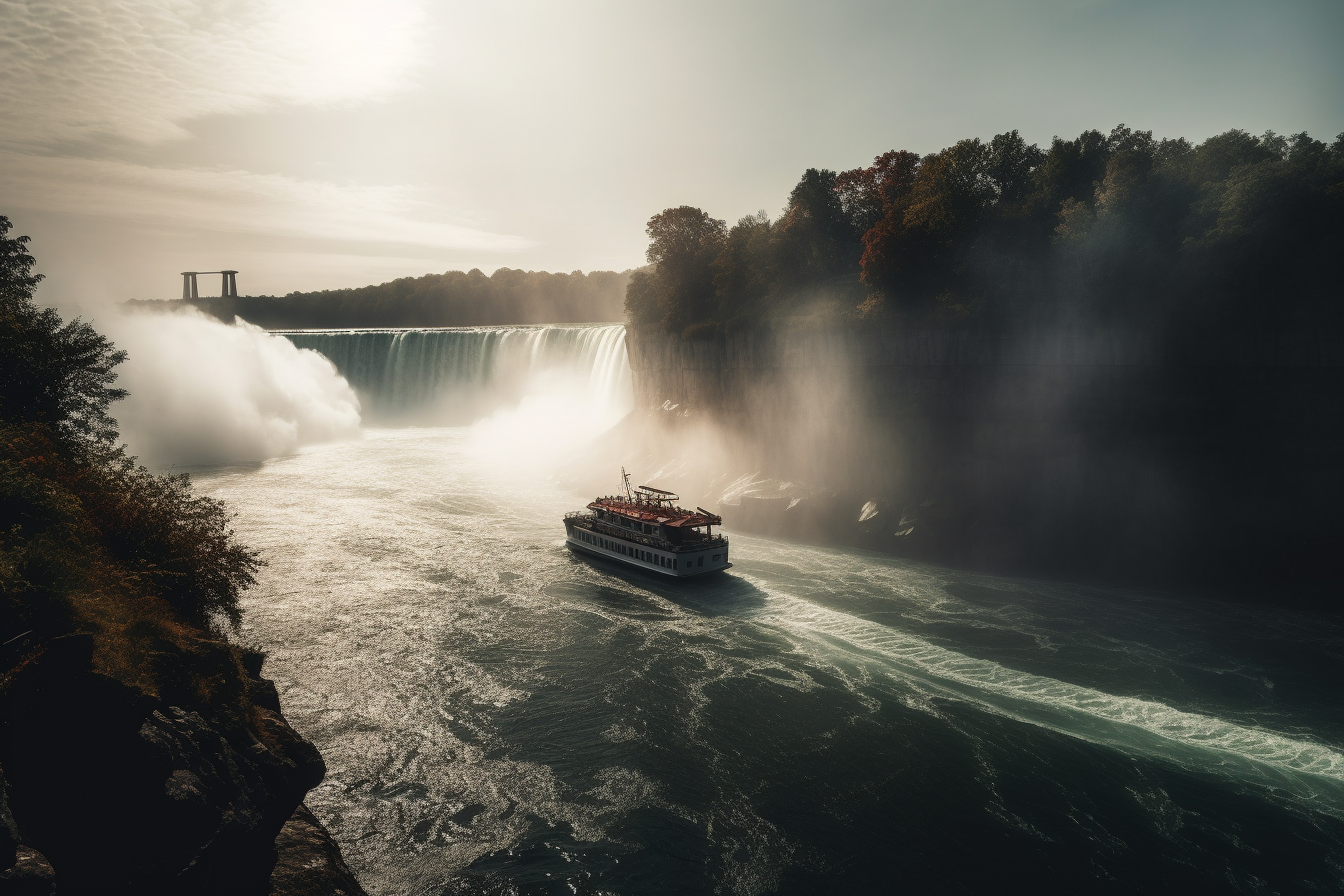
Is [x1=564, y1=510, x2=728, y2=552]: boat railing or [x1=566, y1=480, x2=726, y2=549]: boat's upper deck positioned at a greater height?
[x1=566, y1=480, x2=726, y2=549]: boat's upper deck

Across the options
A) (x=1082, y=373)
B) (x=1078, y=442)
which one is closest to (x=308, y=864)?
(x=1078, y=442)

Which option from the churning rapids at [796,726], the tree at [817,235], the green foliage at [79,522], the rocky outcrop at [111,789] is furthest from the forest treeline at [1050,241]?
the rocky outcrop at [111,789]

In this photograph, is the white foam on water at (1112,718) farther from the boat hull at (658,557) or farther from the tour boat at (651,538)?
the tour boat at (651,538)

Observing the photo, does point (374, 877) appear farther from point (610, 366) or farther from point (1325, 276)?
point (610, 366)

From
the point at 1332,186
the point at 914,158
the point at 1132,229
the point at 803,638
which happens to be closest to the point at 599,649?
the point at 803,638

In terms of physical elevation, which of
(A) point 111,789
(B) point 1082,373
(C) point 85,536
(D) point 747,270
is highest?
(D) point 747,270

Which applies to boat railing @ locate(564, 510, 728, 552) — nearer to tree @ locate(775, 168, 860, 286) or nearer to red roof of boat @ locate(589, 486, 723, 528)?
red roof of boat @ locate(589, 486, 723, 528)

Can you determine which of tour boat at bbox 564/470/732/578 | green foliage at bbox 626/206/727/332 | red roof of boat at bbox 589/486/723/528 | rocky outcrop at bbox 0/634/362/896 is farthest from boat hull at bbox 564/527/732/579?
green foliage at bbox 626/206/727/332

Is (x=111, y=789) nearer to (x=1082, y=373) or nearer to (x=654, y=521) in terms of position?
(x=654, y=521)
